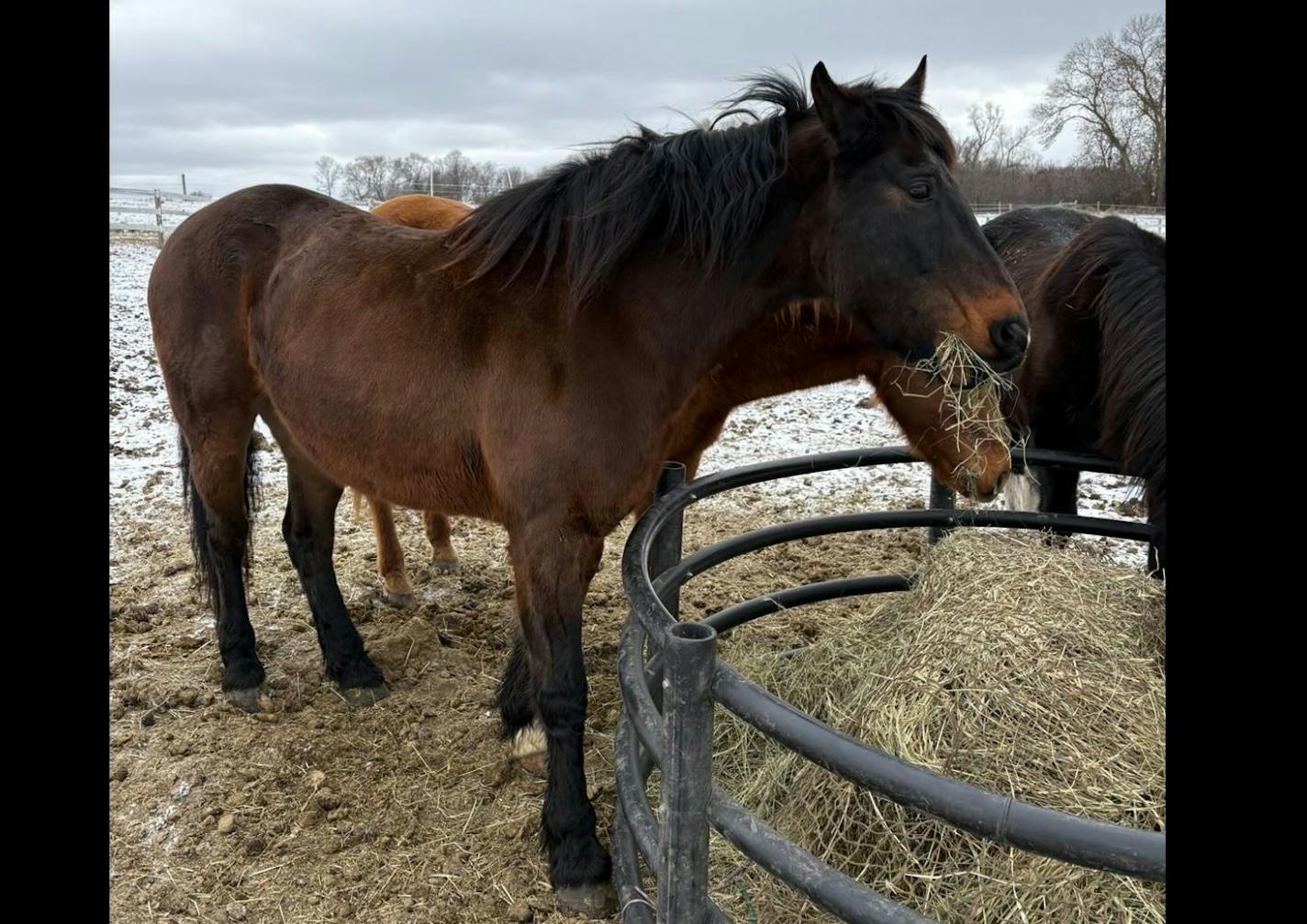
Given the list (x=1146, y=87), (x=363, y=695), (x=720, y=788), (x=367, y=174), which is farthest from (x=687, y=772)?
(x=367, y=174)

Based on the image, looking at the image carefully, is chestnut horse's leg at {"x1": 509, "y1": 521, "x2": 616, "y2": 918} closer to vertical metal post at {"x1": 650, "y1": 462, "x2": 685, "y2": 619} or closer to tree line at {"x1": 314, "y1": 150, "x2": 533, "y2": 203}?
vertical metal post at {"x1": 650, "y1": 462, "x2": 685, "y2": 619}

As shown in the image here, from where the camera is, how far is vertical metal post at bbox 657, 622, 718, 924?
1.44m

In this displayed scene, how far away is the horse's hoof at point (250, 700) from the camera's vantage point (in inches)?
142

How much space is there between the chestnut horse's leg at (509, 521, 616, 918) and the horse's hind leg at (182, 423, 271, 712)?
5.53ft

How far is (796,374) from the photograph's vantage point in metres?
3.19

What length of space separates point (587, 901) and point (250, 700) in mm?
1898

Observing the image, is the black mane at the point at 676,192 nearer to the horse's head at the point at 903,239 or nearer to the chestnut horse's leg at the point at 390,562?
the horse's head at the point at 903,239

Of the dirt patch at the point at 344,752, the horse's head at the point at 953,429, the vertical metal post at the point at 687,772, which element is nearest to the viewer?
the vertical metal post at the point at 687,772

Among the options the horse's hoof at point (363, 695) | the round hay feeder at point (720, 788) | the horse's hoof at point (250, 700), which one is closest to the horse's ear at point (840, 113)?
the round hay feeder at point (720, 788)

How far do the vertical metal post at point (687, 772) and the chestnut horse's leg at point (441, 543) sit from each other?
3.62 meters

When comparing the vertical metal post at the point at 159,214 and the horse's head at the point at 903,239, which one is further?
the vertical metal post at the point at 159,214

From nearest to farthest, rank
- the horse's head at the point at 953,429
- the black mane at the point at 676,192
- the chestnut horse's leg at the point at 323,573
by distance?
the black mane at the point at 676,192, the horse's head at the point at 953,429, the chestnut horse's leg at the point at 323,573

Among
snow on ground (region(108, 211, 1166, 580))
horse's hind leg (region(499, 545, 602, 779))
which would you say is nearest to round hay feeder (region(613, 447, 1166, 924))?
horse's hind leg (region(499, 545, 602, 779))
